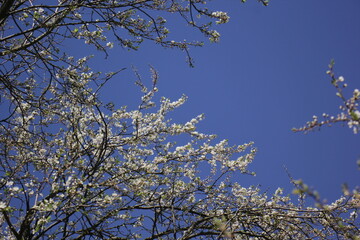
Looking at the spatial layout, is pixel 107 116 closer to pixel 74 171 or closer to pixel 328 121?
pixel 74 171

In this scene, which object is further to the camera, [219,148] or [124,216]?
[219,148]

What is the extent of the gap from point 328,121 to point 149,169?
4.51 meters

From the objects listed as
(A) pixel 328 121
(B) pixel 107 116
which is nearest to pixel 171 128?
(B) pixel 107 116

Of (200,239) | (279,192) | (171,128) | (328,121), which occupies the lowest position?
(328,121)

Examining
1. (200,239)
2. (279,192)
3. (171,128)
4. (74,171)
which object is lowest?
(200,239)

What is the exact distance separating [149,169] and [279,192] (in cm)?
247

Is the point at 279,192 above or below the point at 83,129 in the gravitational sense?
below

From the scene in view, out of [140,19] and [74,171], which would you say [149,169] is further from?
[140,19]

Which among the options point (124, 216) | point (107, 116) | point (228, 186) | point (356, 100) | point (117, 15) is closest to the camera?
point (356, 100)

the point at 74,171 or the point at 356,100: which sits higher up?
the point at 74,171

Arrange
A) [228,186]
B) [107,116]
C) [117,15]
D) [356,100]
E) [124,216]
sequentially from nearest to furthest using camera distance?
[356,100] < [117,15] < [124,216] < [228,186] < [107,116]

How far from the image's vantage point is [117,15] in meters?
4.72

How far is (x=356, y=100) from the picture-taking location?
4.80 ft

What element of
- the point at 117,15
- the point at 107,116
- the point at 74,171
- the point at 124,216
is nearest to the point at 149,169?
the point at 124,216
